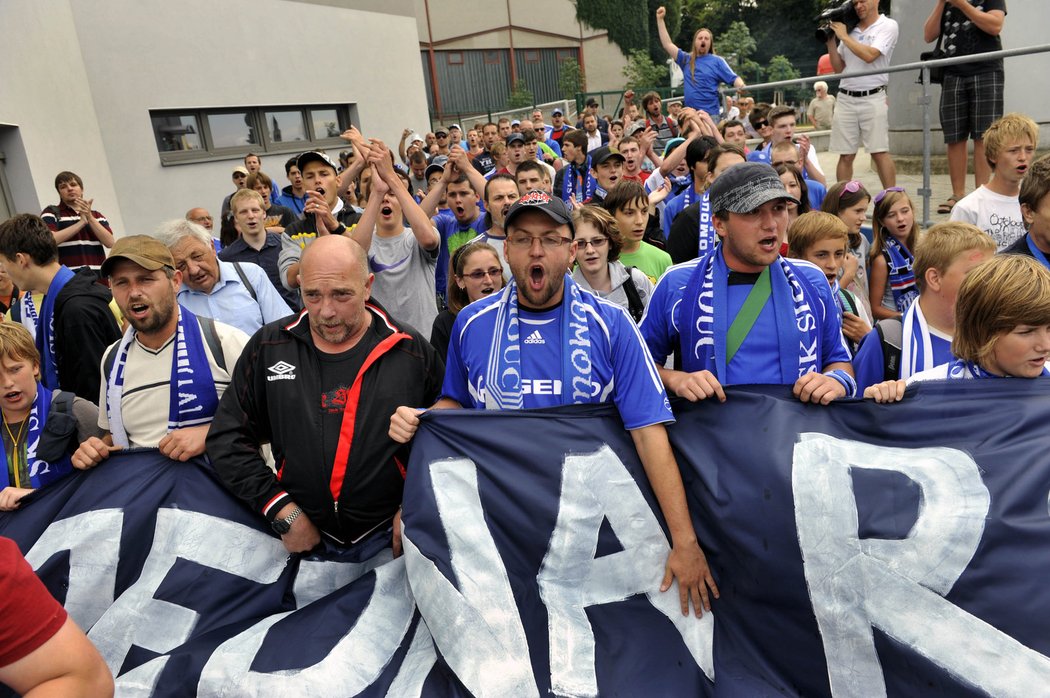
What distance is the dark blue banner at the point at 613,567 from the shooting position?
7.41 ft

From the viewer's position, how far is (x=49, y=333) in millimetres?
4793

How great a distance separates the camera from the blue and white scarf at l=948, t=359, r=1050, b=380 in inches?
99.5

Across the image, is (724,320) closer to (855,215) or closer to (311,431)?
(311,431)

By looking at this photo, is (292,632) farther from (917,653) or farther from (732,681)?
(917,653)

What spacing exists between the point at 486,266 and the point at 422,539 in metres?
1.87

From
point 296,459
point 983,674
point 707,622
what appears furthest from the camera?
point 296,459

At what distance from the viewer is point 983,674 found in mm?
2111

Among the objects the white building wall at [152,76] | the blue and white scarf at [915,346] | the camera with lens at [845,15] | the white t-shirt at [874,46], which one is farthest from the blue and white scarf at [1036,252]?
the white building wall at [152,76]

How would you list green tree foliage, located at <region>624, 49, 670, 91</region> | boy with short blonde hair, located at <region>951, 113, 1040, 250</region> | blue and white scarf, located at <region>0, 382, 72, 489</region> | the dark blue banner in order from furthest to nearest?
green tree foliage, located at <region>624, 49, 670, 91</region> → boy with short blonde hair, located at <region>951, 113, 1040, 250</region> → blue and white scarf, located at <region>0, 382, 72, 489</region> → the dark blue banner

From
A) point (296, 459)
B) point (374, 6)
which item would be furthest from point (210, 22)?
point (296, 459)

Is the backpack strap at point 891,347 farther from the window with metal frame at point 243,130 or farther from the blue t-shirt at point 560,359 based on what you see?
the window with metal frame at point 243,130

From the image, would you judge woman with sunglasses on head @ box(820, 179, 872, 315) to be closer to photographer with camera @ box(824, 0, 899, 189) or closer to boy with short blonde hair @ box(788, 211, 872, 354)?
boy with short blonde hair @ box(788, 211, 872, 354)

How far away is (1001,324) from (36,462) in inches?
155

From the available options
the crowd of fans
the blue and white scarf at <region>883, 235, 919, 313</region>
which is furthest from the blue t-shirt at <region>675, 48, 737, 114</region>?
the crowd of fans
